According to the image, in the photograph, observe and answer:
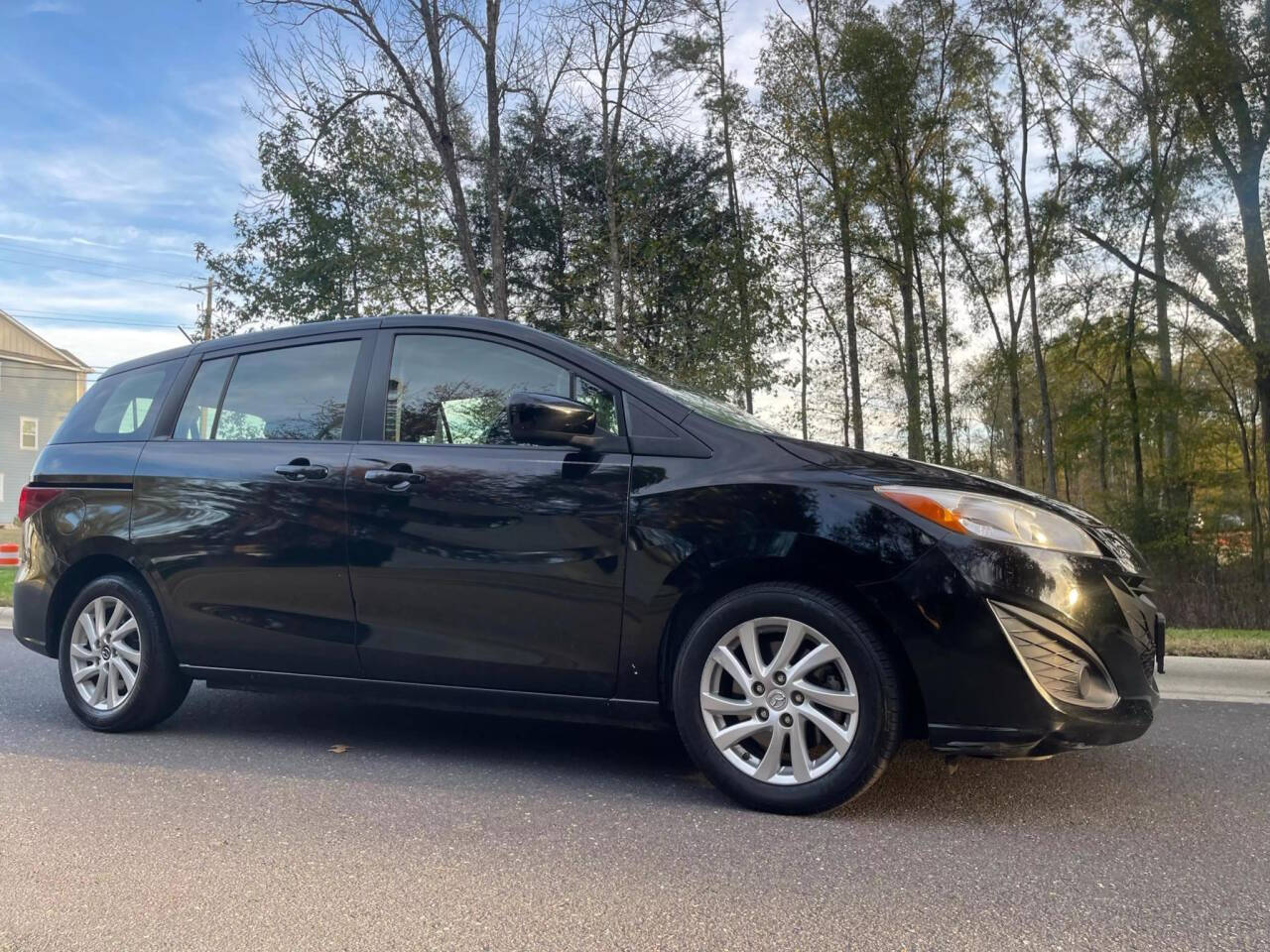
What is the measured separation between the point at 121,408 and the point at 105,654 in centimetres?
119

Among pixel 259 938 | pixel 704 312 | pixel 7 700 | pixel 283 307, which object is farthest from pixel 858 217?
pixel 259 938

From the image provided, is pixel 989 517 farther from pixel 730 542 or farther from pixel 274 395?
pixel 274 395

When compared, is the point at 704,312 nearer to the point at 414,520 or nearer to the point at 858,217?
the point at 858,217

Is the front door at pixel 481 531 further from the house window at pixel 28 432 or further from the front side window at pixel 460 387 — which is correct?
A: the house window at pixel 28 432

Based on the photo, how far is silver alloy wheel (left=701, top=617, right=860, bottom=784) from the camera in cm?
317

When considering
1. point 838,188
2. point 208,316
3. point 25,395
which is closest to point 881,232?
point 838,188

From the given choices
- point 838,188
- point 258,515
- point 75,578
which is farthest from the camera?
point 838,188

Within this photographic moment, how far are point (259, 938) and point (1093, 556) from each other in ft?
8.87

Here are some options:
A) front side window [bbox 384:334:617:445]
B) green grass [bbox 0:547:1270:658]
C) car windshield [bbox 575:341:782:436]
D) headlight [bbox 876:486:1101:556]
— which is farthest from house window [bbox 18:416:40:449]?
headlight [bbox 876:486:1101:556]

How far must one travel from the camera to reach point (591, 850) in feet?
9.69

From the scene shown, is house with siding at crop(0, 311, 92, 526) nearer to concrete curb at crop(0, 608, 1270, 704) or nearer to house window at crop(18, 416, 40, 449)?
house window at crop(18, 416, 40, 449)

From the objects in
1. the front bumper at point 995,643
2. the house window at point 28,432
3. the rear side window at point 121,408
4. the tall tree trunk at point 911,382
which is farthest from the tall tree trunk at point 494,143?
the house window at point 28,432

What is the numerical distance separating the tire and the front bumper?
→ 3.18 metres

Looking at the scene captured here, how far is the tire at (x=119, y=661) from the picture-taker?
441 centimetres
